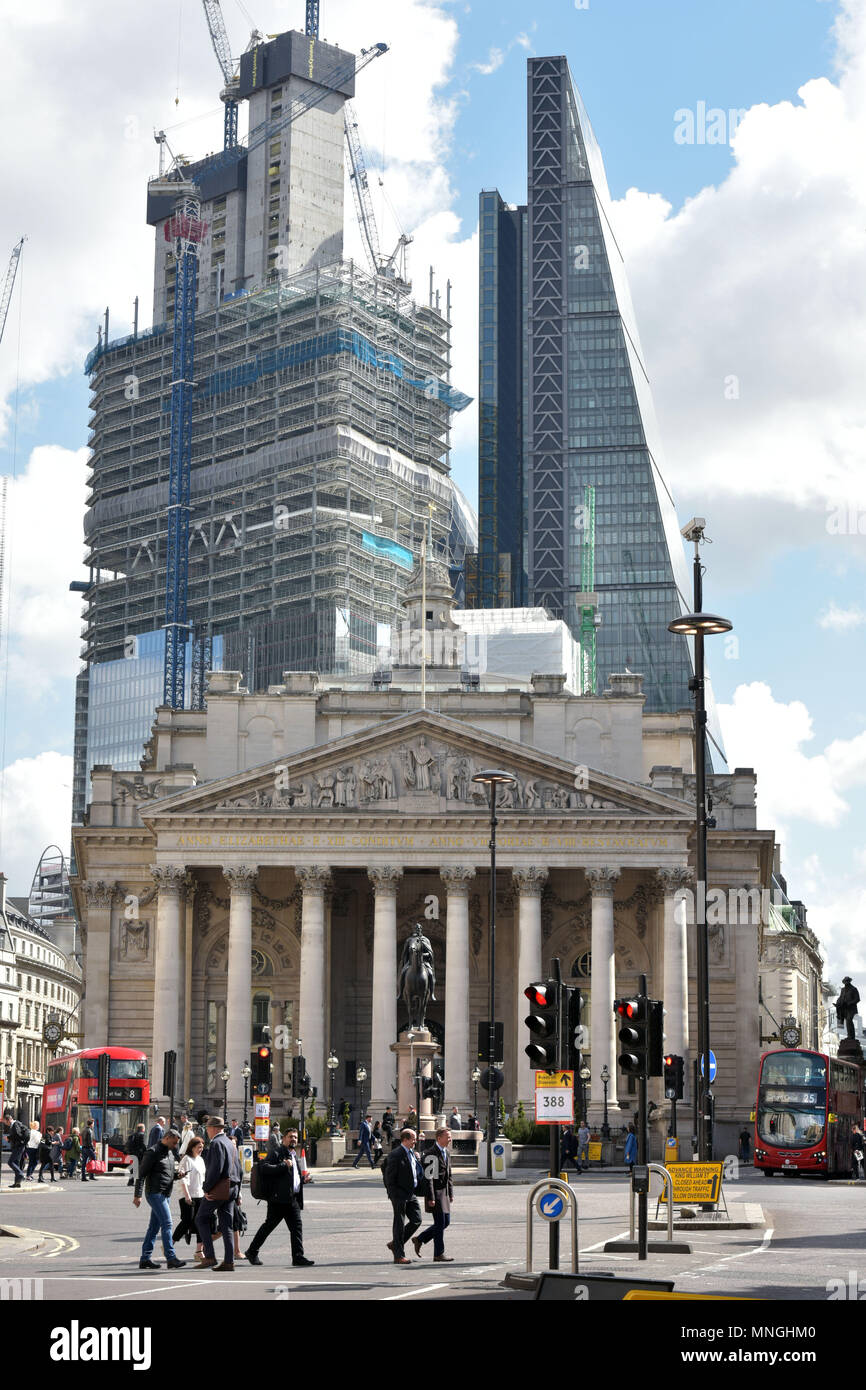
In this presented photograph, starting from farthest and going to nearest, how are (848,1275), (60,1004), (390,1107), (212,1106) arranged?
(60,1004) < (212,1106) < (390,1107) < (848,1275)

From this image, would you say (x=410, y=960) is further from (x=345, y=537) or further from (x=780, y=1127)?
(x=345, y=537)

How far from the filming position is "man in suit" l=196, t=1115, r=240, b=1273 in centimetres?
2666

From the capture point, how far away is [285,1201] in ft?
90.5

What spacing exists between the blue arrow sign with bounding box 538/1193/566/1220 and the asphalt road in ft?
3.44

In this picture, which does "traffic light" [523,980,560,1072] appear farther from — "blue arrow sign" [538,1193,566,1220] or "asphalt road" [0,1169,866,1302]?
"asphalt road" [0,1169,866,1302]

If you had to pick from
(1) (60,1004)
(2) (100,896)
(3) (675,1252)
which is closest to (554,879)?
(2) (100,896)

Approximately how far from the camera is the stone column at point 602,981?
280 ft

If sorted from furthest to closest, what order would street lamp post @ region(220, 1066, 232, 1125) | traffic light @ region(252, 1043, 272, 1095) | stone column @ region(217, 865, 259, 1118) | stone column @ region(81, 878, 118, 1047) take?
1. stone column @ region(81, 878, 118, 1047)
2. stone column @ region(217, 865, 259, 1118)
3. street lamp post @ region(220, 1066, 232, 1125)
4. traffic light @ region(252, 1043, 272, 1095)

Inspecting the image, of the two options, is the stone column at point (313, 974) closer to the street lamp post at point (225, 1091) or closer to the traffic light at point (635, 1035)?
the street lamp post at point (225, 1091)

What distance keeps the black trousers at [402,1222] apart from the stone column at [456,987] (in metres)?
55.6

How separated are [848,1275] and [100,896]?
71061mm

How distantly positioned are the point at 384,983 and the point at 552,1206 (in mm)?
63150

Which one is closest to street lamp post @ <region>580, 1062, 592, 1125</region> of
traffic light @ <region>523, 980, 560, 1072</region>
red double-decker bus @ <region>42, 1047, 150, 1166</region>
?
red double-decker bus @ <region>42, 1047, 150, 1166</region>

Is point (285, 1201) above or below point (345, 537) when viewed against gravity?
below
